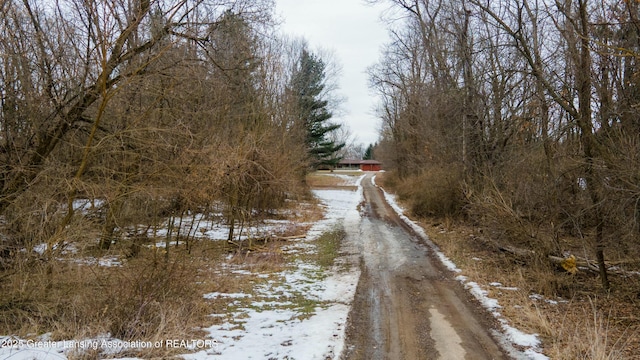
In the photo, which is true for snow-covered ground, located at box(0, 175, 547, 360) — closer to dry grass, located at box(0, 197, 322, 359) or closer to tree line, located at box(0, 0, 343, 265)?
dry grass, located at box(0, 197, 322, 359)

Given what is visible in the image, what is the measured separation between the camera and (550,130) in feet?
Answer: 34.4

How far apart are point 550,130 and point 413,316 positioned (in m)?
7.44

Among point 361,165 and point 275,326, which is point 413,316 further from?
point 361,165

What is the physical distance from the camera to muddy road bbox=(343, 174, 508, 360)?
16.2 ft

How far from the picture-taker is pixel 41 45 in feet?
19.7

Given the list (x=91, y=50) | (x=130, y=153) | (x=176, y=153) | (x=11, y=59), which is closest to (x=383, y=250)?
(x=176, y=153)

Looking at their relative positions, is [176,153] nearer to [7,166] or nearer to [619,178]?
[7,166]

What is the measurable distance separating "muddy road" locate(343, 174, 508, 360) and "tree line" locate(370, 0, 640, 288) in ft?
8.83

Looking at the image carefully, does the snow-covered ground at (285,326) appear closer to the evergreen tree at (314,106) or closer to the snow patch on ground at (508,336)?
the snow patch on ground at (508,336)

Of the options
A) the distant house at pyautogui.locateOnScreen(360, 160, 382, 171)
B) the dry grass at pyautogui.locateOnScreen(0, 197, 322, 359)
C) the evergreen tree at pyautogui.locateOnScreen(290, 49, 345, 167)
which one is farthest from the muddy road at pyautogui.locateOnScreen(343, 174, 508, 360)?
the distant house at pyautogui.locateOnScreen(360, 160, 382, 171)

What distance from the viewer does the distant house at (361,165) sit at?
9675 cm

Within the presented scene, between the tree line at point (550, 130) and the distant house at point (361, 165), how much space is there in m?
76.5

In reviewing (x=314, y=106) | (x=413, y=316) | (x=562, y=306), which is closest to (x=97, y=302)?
(x=413, y=316)

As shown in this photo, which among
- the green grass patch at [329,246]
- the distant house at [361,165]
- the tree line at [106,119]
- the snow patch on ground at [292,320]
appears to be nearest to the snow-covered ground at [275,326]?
the snow patch on ground at [292,320]
